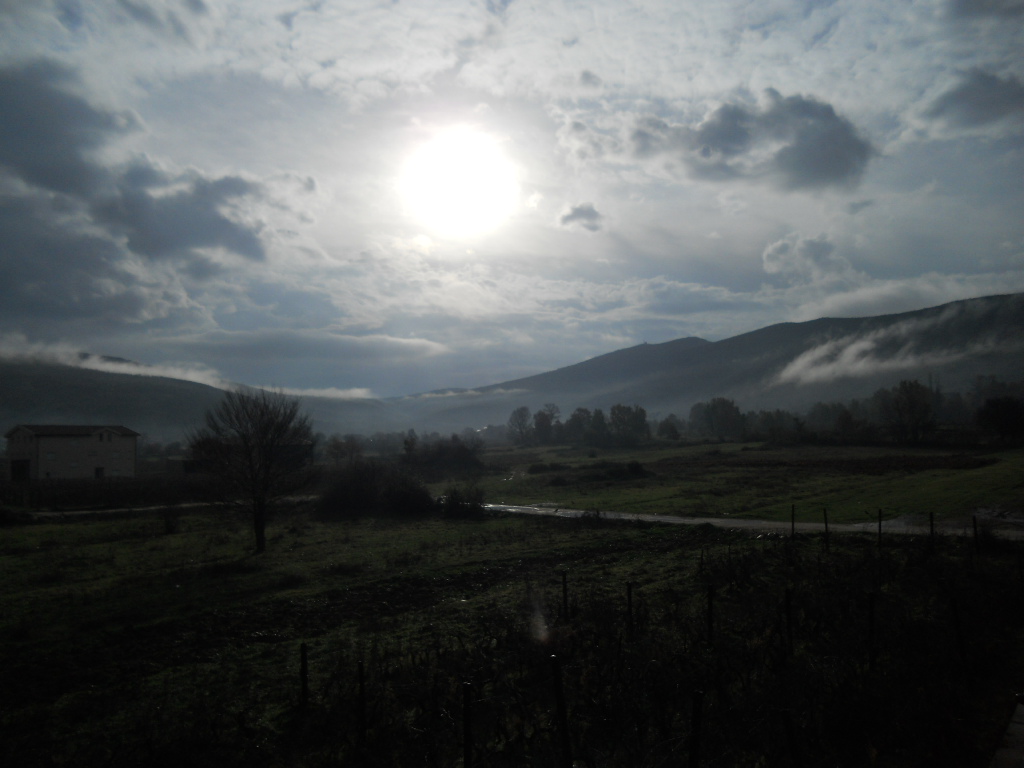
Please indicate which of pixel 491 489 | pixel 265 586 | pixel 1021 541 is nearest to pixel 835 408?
pixel 491 489

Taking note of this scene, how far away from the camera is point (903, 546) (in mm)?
22719

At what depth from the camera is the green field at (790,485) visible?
36.8m

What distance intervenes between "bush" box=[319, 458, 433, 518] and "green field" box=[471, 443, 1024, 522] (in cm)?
877

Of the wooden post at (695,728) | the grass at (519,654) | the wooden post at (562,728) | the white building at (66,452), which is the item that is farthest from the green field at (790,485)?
the white building at (66,452)

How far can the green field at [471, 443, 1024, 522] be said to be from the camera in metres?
36.8

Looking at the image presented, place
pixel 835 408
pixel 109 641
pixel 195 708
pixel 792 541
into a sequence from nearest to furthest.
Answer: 1. pixel 195 708
2. pixel 109 641
3. pixel 792 541
4. pixel 835 408

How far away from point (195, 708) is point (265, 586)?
12.5m

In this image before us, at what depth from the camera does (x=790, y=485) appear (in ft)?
177

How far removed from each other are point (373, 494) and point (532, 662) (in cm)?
4202

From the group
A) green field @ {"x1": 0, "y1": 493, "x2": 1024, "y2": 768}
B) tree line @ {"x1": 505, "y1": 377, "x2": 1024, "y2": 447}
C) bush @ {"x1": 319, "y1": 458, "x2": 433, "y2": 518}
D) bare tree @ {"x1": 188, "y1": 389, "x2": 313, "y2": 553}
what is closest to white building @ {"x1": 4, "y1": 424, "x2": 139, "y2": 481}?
bush @ {"x1": 319, "y1": 458, "x2": 433, "y2": 518}

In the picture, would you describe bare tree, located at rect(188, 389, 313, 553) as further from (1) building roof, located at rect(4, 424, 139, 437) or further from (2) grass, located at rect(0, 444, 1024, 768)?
(1) building roof, located at rect(4, 424, 139, 437)

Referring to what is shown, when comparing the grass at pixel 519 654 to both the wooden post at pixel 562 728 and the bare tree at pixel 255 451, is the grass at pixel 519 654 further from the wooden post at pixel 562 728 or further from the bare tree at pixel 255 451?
the bare tree at pixel 255 451

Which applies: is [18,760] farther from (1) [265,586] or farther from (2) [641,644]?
(1) [265,586]

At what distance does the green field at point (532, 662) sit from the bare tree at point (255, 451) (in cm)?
699
